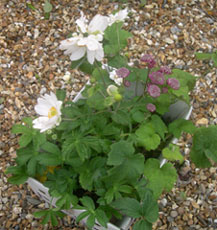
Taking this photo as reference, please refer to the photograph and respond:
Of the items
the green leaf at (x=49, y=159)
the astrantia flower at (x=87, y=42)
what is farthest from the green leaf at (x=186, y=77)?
the green leaf at (x=49, y=159)

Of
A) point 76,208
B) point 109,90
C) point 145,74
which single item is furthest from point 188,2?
point 76,208

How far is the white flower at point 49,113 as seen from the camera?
87cm

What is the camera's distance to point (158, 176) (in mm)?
1021

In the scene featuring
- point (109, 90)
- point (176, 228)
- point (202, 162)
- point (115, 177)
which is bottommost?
point (176, 228)

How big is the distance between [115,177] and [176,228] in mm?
633

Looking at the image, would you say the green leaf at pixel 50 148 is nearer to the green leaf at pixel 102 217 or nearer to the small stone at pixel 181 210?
the green leaf at pixel 102 217

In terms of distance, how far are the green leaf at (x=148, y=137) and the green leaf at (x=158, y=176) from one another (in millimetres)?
61

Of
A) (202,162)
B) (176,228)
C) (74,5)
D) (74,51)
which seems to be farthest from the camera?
(74,5)

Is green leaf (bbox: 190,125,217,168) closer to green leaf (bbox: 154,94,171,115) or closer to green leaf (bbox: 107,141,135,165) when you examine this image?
green leaf (bbox: 154,94,171,115)

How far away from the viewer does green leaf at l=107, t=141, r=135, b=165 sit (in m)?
0.92

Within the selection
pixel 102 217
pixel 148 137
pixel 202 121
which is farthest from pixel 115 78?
pixel 202 121

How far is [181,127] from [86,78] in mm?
762

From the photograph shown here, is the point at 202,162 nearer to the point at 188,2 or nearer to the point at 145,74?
the point at 145,74

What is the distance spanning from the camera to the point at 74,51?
86 centimetres
